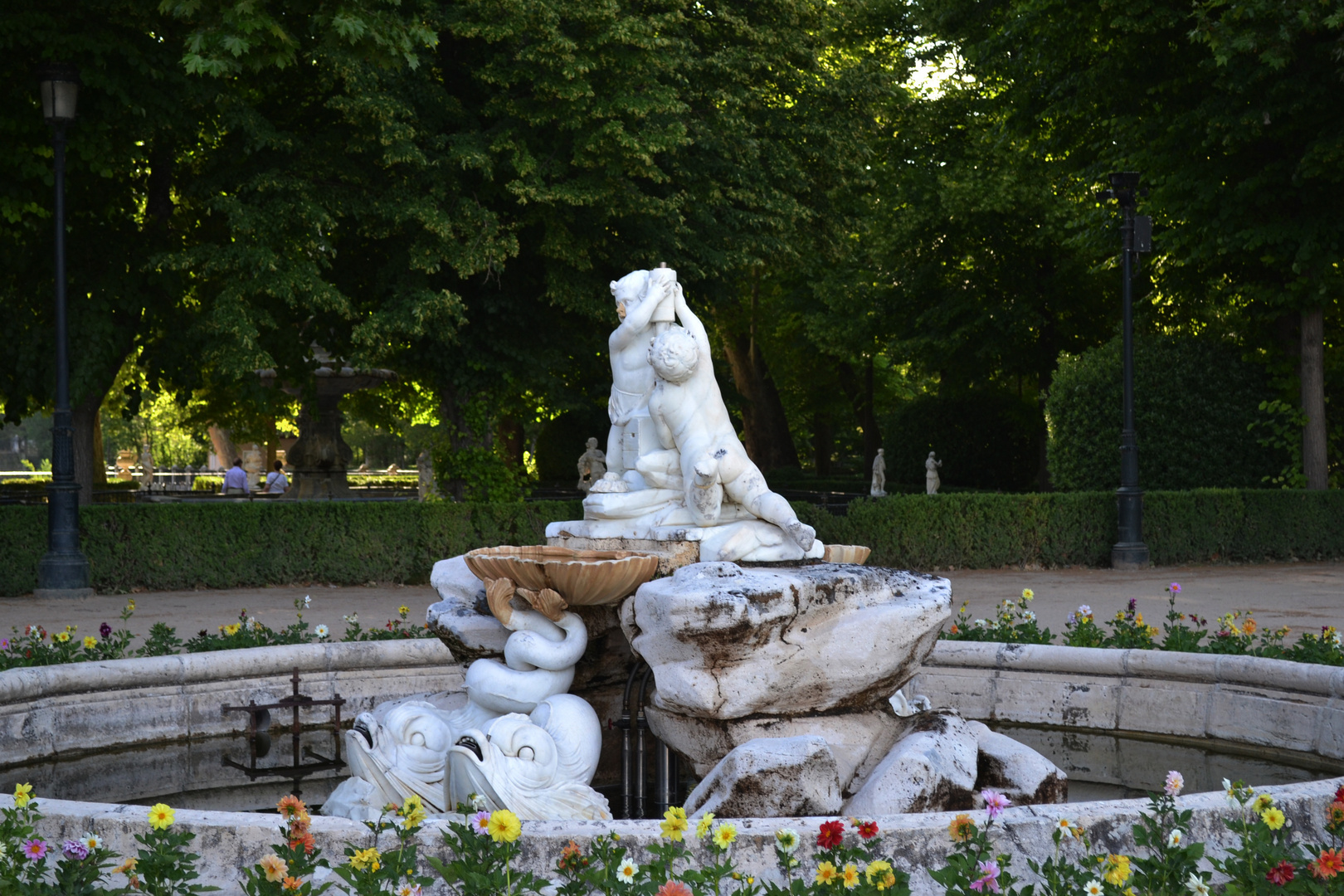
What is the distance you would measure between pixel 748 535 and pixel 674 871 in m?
2.54

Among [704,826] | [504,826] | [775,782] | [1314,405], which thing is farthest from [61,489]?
[1314,405]

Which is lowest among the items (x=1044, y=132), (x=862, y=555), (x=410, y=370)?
(x=862, y=555)

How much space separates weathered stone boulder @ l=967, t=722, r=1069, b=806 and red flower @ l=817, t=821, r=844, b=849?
2161 mm

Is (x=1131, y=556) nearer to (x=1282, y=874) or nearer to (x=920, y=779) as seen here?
(x=920, y=779)

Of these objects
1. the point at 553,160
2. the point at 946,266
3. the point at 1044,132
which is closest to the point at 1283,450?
the point at 1044,132

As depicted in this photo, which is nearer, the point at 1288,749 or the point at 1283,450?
the point at 1288,749

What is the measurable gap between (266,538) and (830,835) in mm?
12814

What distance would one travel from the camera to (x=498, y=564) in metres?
5.62

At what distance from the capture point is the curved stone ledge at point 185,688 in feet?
21.1

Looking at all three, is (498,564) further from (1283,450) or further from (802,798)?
(1283,450)

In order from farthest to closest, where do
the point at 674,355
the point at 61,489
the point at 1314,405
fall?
the point at 1314,405 < the point at 61,489 < the point at 674,355

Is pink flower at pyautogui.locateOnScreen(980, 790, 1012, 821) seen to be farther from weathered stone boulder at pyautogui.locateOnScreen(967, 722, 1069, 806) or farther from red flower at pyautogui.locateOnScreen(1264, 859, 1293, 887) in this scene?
weathered stone boulder at pyautogui.locateOnScreen(967, 722, 1069, 806)

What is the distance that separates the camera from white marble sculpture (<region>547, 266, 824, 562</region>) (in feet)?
19.3

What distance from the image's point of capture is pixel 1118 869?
2953 millimetres
